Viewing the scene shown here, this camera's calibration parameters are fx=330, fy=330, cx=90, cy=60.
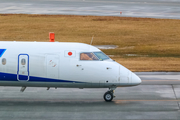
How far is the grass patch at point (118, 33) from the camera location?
26.8m

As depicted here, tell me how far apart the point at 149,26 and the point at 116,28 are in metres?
4.25

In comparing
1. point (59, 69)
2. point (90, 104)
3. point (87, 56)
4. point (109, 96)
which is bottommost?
point (90, 104)

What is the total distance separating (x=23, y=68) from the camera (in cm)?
1545

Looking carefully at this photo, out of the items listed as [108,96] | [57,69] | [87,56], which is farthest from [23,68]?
[108,96]

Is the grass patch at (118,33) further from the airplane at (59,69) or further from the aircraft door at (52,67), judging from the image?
the aircraft door at (52,67)

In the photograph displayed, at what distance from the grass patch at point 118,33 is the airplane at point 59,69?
787 centimetres

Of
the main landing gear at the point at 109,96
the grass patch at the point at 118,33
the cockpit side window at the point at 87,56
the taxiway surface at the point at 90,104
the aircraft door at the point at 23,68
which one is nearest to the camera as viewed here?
the taxiway surface at the point at 90,104

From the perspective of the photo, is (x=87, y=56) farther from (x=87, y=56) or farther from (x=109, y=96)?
(x=109, y=96)

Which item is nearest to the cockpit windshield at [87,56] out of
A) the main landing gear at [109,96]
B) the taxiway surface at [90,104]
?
the main landing gear at [109,96]

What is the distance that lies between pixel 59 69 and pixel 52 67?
0.34m

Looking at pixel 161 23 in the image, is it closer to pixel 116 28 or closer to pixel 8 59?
pixel 116 28

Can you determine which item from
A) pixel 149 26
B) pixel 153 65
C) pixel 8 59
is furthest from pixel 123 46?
pixel 8 59

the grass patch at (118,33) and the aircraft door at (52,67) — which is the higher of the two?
the grass patch at (118,33)

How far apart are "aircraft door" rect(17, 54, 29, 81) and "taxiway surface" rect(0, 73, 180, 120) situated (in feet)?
4.50
